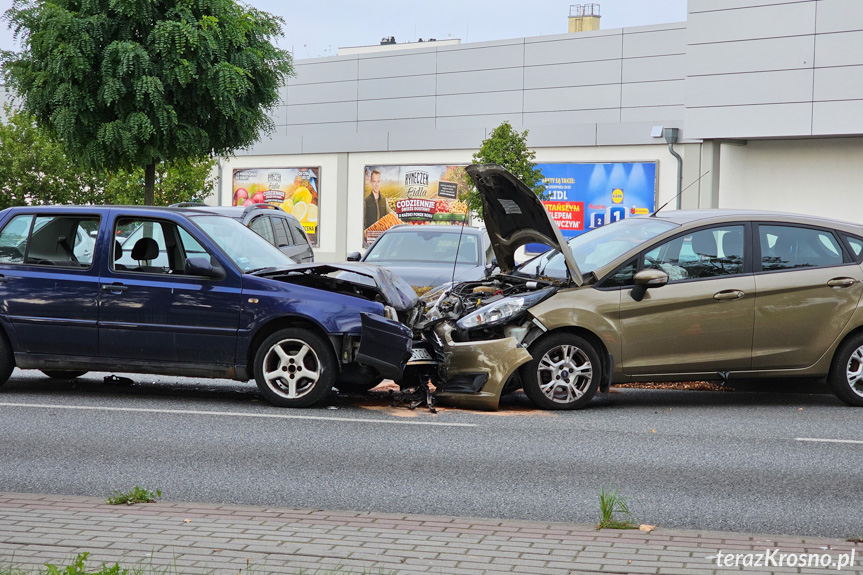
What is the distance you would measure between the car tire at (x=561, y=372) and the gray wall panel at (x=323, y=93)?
103 ft

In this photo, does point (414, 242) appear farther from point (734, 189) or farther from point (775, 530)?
point (734, 189)

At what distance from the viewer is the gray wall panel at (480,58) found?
34656mm

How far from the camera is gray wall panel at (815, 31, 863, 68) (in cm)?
2397

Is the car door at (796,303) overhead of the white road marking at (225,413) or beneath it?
overhead

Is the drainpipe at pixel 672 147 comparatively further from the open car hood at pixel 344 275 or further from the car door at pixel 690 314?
the open car hood at pixel 344 275

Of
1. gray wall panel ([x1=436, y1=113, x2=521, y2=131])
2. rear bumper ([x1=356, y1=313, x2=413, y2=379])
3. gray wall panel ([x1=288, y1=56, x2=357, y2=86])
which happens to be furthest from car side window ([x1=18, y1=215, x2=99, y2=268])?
gray wall panel ([x1=288, y1=56, x2=357, y2=86])

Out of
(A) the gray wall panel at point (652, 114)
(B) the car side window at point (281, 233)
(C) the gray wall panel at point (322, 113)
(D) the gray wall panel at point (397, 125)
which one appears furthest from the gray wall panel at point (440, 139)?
(B) the car side window at point (281, 233)

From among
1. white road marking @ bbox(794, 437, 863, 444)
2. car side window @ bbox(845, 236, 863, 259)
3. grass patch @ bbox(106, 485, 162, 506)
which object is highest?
car side window @ bbox(845, 236, 863, 259)

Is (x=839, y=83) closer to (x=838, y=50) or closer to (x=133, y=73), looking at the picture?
(x=838, y=50)

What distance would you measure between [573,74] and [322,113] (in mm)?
11030

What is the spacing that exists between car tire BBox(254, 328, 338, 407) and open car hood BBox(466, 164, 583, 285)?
2191 millimetres

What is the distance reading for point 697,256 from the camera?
8.98 metres

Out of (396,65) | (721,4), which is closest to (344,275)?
(721,4)

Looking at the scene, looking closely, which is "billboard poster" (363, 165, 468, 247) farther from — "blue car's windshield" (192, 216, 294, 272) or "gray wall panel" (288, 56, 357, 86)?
"blue car's windshield" (192, 216, 294, 272)
